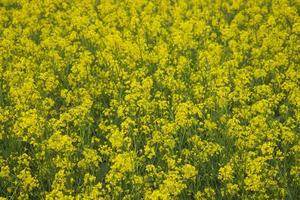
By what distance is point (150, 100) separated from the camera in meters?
6.88

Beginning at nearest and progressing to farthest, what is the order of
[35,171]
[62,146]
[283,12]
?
[62,146], [35,171], [283,12]

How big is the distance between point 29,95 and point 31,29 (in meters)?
2.94

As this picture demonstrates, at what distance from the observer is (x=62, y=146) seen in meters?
5.39

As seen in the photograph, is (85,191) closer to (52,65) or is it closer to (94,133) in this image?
(94,133)

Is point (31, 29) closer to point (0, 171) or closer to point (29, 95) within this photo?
point (29, 95)

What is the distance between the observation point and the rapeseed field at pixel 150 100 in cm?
523

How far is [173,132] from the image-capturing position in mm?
5629

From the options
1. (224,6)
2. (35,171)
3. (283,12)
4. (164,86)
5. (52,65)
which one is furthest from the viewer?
(224,6)

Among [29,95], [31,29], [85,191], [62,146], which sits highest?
[31,29]

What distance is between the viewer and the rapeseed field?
5227 millimetres

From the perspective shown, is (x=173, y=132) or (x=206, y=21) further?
(x=206, y=21)

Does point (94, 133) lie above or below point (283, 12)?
below

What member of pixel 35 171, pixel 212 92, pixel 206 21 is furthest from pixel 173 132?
pixel 206 21

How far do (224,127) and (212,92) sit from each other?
2.61 ft
